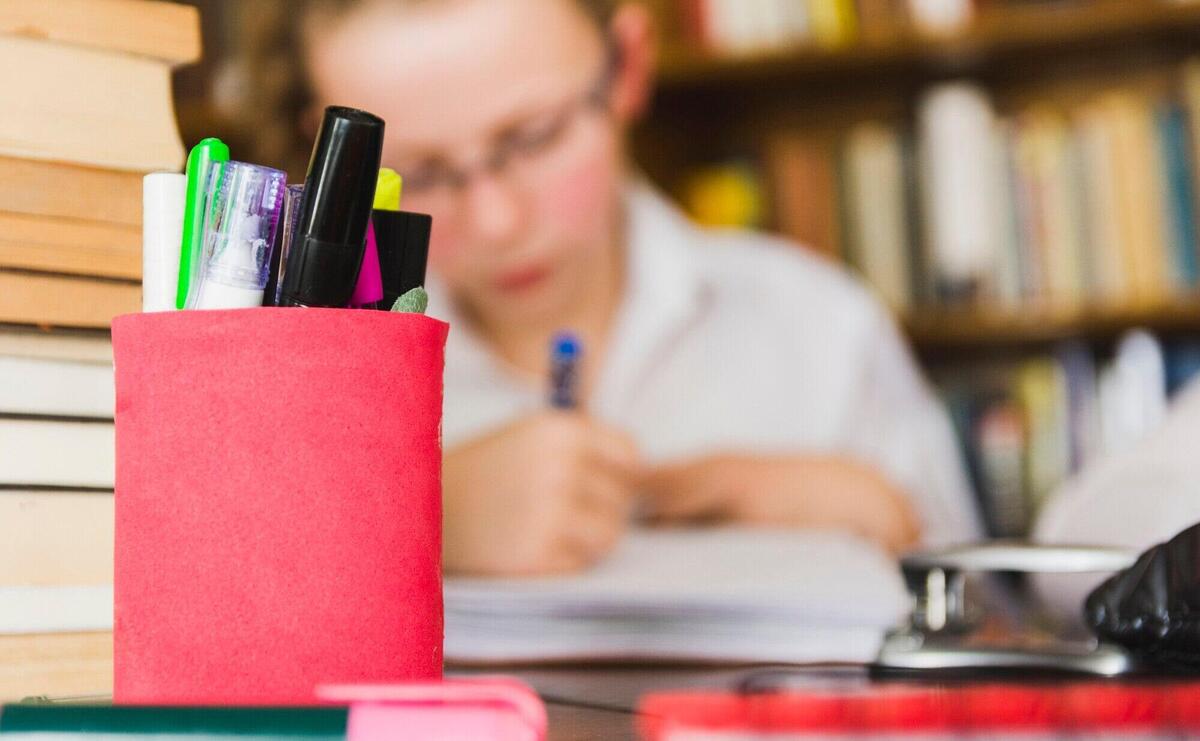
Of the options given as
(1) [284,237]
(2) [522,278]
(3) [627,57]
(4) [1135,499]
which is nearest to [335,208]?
(1) [284,237]

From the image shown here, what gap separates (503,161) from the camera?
1204 millimetres

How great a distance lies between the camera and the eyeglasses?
3.91ft

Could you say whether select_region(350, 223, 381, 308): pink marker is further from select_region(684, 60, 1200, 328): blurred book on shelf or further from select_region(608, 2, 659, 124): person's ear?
select_region(684, 60, 1200, 328): blurred book on shelf

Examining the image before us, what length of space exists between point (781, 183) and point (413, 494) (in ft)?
5.09

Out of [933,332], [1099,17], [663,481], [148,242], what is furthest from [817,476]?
[148,242]

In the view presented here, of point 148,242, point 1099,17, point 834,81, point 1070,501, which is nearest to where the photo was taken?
point 148,242

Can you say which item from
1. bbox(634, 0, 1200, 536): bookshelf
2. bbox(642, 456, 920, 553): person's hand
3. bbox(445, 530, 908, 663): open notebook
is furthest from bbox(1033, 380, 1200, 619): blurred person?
bbox(634, 0, 1200, 536): bookshelf

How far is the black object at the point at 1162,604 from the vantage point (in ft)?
1.02

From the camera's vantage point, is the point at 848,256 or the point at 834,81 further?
the point at 834,81

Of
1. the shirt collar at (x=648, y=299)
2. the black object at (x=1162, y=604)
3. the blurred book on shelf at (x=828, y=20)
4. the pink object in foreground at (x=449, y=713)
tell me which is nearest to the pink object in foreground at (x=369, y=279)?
the pink object in foreground at (x=449, y=713)

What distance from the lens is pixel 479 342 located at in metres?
1.44

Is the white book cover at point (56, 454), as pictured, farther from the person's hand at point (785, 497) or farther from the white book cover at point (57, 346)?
the person's hand at point (785, 497)

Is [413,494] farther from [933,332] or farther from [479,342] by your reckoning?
[933,332]

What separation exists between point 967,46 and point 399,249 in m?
1.52
